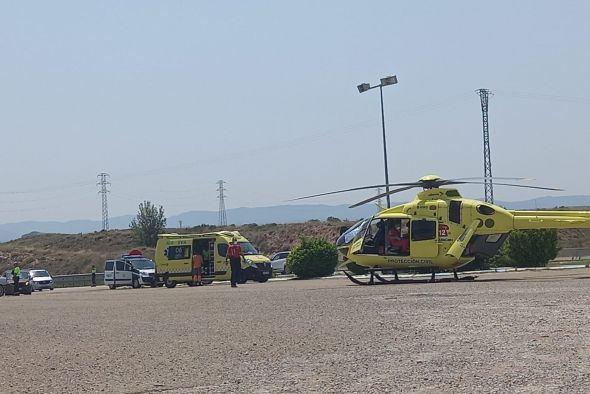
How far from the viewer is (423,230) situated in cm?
2698

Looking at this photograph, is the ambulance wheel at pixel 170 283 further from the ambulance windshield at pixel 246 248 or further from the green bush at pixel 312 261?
the green bush at pixel 312 261

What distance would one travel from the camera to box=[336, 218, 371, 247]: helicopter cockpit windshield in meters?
27.8

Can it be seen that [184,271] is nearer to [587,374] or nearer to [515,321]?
[515,321]

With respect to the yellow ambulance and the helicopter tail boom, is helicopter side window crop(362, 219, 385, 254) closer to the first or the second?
the helicopter tail boom

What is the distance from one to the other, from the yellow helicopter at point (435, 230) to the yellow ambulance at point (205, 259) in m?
10.9

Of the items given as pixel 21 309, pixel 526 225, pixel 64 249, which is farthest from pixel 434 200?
pixel 64 249

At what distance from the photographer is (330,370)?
399 inches

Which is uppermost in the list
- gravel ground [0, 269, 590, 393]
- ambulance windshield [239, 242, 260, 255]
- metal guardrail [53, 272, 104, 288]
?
ambulance windshield [239, 242, 260, 255]

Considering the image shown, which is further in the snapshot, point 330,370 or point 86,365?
point 86,365

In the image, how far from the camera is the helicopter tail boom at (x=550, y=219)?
2550cm

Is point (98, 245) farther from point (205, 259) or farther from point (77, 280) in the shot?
point (205, 259)

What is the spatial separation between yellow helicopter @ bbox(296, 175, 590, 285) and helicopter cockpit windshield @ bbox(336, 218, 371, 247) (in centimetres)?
8

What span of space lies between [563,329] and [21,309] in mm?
16307

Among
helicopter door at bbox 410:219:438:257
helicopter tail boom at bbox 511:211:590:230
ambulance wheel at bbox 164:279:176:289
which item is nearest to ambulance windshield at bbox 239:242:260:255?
ambulance wheel at bbox 164:279:176:289
